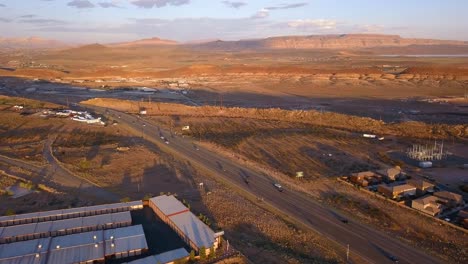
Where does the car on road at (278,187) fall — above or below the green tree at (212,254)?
below

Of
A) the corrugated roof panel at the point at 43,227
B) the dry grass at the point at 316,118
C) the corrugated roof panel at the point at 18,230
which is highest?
the corrugated roof panel at the point at 18,230

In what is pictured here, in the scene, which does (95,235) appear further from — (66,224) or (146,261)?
(146,261)

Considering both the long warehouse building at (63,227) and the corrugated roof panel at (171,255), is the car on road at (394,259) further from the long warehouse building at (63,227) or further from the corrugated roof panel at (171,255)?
the long warehouse building at (63,227)

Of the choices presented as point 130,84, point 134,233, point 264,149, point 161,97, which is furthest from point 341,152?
point 130,84

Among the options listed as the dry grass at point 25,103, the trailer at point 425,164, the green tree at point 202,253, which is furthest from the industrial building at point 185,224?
the dry grass at point 25,103

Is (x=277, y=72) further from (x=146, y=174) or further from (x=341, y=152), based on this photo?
(x=146, y=174)

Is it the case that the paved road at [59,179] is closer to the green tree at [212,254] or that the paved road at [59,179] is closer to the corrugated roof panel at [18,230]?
the corrugated roof panel at [18,230]

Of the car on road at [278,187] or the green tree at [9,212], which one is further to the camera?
the car on road at [278,187]

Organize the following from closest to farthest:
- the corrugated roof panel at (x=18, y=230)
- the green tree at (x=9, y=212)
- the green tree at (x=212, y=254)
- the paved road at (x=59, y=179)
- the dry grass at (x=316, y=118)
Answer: the green tree at (x=212, y=254) < the corrugated roof panel at (x=18, y=230) < the green tree at (x=9, y=212) < the paved road at (x=59, y=179) < the dry grass at (x=316, y=118)

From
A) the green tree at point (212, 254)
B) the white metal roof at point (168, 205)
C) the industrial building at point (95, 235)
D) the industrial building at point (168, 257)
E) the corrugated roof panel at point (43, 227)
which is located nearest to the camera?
the industrial building at point (168, 257)
